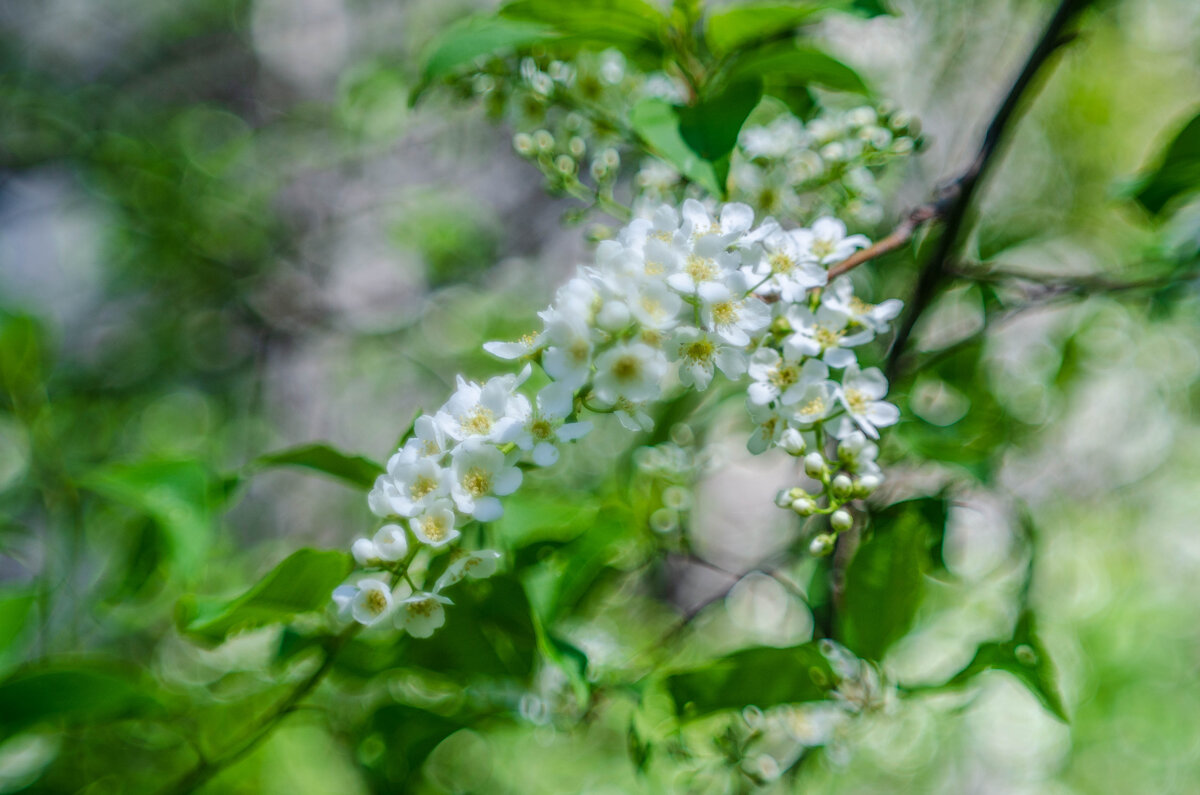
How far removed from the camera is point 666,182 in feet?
3.16

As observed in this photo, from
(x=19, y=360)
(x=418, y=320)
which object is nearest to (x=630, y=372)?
(x=19, y=360)

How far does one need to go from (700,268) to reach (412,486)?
280 millimetres

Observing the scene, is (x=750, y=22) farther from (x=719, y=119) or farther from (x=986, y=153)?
(x=986, y=153)

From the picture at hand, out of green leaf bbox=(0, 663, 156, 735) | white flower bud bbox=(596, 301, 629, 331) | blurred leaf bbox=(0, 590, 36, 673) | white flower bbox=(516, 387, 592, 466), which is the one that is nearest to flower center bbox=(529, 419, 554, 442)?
white flower bbox=(516, 387, 592, 466)

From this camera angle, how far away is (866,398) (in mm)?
732

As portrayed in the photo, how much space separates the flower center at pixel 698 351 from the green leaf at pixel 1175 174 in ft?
1.62

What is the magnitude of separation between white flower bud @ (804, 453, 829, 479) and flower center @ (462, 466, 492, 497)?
0.27m

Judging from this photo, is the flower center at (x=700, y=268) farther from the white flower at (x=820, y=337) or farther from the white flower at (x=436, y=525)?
the white flower at (x=436, y=525)

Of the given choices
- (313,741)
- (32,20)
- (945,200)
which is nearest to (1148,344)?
(945,200)

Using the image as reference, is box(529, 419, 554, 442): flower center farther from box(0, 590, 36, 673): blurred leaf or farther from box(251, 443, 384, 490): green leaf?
box(0, 590, 36, 673): blurred leaf

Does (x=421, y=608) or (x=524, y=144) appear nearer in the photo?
(x=421, y=608)

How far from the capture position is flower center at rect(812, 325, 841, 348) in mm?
698

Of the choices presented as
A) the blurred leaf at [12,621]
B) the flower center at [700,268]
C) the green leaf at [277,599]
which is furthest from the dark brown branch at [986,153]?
the blurred leaf at [12,621]

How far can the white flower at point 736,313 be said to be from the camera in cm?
63
